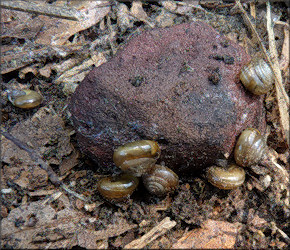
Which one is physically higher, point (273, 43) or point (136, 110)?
point (273, 43)

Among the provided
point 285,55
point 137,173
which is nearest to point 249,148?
point 137,173

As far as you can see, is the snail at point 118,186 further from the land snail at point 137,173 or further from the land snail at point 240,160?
the land snail at point 240,160

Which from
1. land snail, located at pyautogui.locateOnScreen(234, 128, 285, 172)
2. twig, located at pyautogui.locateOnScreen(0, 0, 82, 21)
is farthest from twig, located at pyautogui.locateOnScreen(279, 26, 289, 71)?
twig, located at pyautogui.locateOnScreen(0, 0, 82, 21)

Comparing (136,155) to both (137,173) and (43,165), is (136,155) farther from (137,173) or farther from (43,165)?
(43,165)

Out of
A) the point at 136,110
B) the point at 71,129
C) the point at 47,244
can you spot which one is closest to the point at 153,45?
the point at 136,110

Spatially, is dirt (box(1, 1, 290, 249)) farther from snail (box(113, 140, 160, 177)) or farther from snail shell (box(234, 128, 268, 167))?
snail (box(113, 140, 160, 177))

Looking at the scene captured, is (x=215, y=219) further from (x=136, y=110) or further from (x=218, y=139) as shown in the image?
(x=136, y=110)
